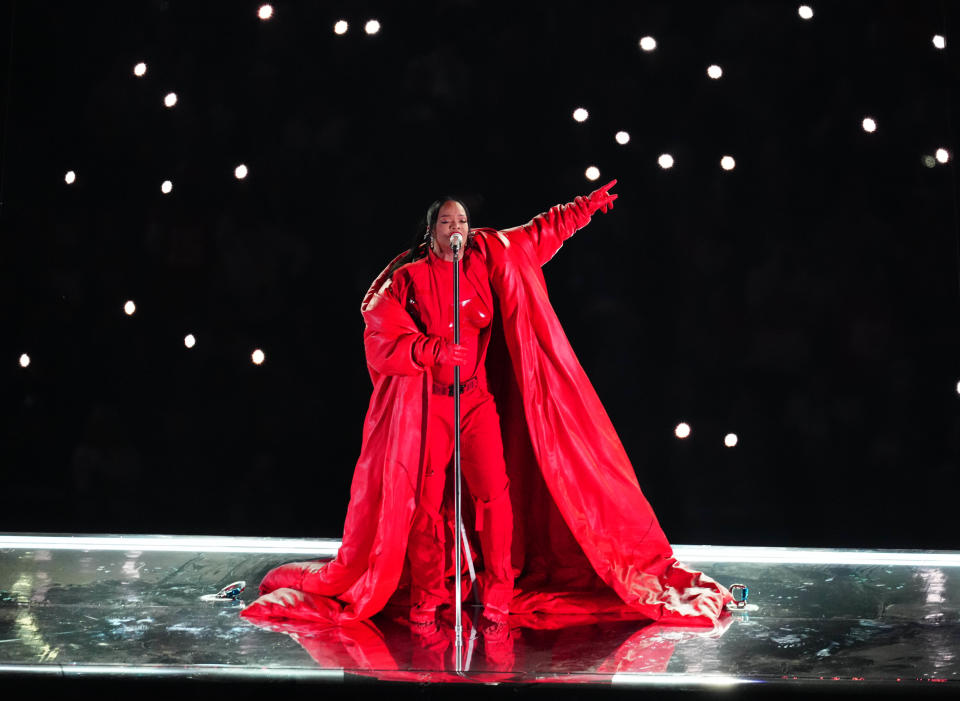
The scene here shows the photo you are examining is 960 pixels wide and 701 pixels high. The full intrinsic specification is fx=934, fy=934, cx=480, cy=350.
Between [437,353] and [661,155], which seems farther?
[661,155]

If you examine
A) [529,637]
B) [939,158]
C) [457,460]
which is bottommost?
[529,637]

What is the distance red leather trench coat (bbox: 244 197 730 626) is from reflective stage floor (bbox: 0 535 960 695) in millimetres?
126

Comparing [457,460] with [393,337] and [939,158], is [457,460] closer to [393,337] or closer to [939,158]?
[393,337]

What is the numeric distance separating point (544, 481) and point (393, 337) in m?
0.82

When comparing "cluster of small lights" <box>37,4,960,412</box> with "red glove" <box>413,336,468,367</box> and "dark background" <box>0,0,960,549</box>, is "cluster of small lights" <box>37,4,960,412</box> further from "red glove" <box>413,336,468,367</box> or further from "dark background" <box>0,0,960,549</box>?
"red glove" <box>413,336,468,367</box>

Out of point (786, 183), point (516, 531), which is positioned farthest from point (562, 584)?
point (786, 183)

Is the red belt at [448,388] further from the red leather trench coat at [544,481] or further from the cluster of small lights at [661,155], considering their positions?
the cluster of small lights at [661,155]

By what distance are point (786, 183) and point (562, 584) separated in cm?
206

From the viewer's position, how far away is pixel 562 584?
3445 mm

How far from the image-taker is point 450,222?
3188 mm

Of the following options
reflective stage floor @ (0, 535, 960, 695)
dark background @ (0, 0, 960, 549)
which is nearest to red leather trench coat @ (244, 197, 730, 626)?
reflective stage floor @ (0, 535, 960, 695)

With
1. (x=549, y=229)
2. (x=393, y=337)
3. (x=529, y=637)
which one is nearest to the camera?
(x=529, y=637)

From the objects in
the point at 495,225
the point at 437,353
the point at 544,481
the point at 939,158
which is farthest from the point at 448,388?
the point at 939,158

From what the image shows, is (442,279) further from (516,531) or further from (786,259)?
(786,259)
